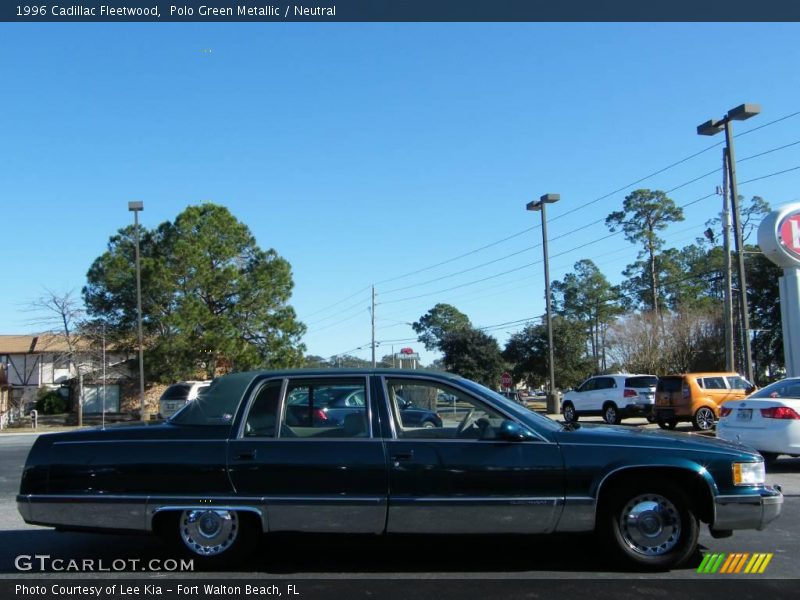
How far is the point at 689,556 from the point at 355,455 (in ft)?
8.75

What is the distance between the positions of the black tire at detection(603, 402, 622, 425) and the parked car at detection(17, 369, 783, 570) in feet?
67.5

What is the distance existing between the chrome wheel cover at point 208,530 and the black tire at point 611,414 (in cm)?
2187

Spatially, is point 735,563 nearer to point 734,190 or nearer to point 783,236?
point 783,236

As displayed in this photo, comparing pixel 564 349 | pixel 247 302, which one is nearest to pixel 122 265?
pixel 247 302

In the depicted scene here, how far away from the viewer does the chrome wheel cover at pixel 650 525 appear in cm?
568

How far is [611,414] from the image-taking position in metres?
26.0

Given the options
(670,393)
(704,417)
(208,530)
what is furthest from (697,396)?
(208,530)

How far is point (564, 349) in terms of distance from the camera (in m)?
48.6

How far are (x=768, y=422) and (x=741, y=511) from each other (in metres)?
6.67

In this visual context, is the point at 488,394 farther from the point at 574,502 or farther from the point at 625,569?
the point at 625,569

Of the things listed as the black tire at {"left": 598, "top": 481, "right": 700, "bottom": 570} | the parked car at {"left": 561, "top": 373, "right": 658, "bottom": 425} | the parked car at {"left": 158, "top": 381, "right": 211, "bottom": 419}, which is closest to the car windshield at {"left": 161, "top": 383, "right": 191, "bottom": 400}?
the parked car at {"left": 158, "top": 381, "right": 211, "bottom": 419}

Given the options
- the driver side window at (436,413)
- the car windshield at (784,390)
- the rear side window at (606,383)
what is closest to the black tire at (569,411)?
the rear side window at (606,383)

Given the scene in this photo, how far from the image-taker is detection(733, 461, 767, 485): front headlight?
18.6 ft

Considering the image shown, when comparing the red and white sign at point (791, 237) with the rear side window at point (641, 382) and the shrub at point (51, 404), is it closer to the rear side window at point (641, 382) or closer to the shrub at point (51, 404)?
the rear side window at point (641, 382)
